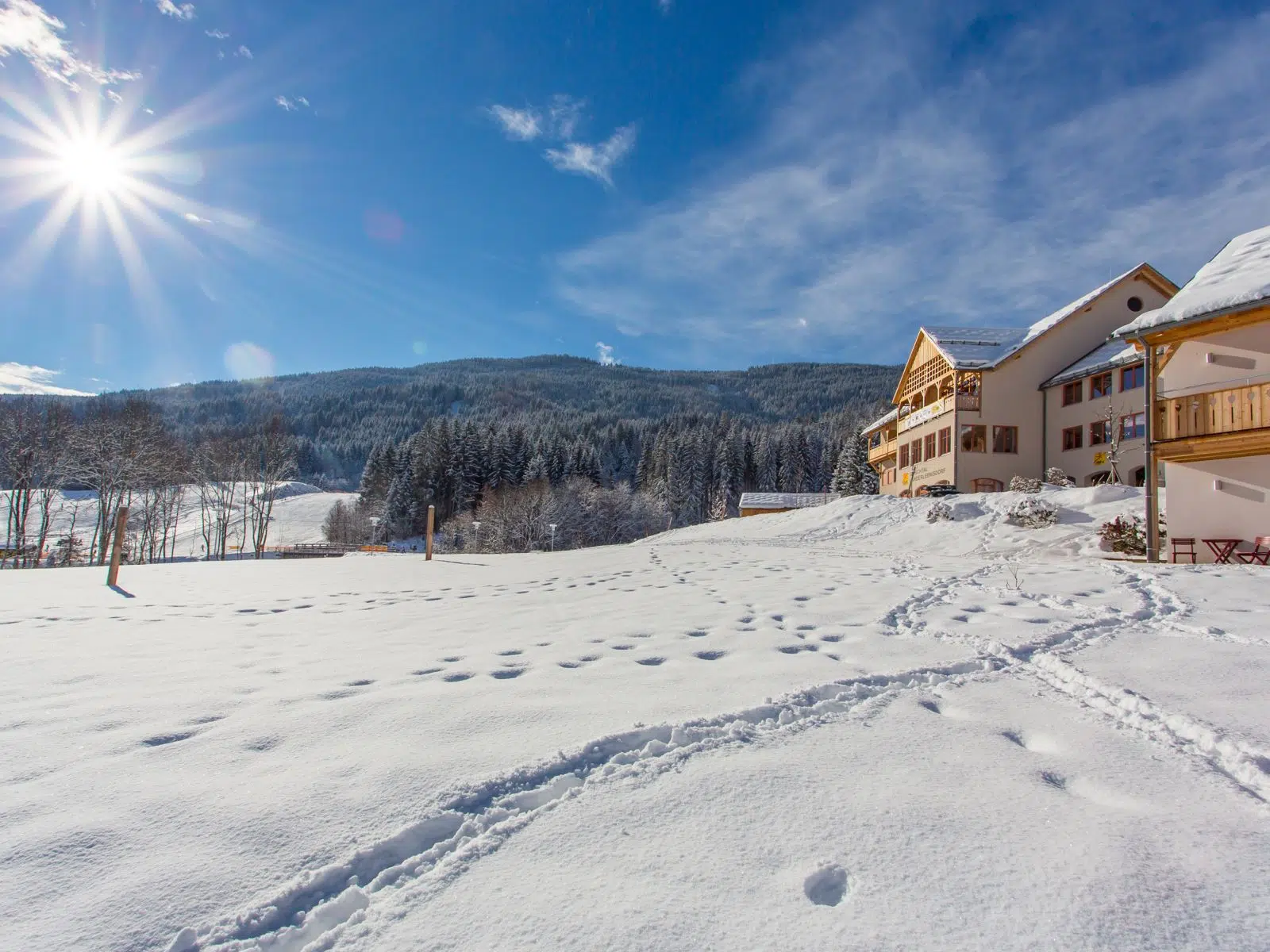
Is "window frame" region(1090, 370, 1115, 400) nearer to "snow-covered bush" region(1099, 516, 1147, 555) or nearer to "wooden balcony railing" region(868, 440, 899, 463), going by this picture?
"snow-covered bush" region(1099, 516, 1147, 555)

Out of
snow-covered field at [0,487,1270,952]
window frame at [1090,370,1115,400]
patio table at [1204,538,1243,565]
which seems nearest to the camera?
snow-covered field at [0,487,1270,952]

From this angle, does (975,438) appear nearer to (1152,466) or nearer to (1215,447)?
(1152,466)

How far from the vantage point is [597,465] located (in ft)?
196

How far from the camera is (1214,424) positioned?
1052 cm

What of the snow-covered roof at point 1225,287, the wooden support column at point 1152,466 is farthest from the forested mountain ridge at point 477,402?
the wooden support column at point 1152,466

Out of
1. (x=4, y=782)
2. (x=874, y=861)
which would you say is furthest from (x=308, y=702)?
(x=874, y=861)

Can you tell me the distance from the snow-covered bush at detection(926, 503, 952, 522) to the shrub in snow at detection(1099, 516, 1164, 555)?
13.5 feet

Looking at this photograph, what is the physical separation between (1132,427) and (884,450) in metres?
12.9

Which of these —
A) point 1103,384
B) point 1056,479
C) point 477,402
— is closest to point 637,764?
point 1056,479

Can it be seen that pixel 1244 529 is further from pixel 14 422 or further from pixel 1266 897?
pixel 14 422

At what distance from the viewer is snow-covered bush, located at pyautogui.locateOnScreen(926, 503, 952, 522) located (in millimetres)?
16922

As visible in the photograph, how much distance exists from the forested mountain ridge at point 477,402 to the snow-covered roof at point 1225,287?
2661 inches

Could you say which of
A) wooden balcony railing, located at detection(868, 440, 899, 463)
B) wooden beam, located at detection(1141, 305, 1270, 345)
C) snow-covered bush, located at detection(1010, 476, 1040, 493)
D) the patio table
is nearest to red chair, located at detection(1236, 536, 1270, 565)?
the patio table

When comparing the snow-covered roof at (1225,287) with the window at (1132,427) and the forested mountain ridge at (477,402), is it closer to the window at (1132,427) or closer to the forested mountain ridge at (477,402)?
the window at (1132,427)
